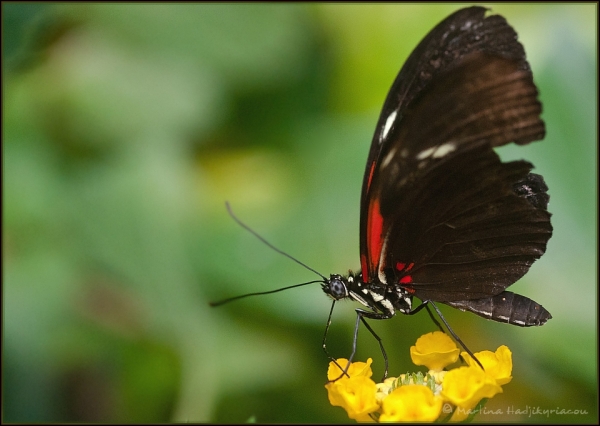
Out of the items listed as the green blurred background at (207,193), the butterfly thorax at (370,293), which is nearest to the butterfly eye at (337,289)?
the butterfly thorax at (370,293)

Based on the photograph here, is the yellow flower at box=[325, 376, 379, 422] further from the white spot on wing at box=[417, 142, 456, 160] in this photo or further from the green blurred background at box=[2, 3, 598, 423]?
the green blurred background at box=[2, 3, 598, 423]

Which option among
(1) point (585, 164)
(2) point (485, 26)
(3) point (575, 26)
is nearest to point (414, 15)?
(3) point (575, 26)

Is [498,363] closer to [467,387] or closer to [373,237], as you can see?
[467,387]

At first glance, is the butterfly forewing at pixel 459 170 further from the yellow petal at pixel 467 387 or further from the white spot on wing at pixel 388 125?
the yellow petal at pixel 467 387

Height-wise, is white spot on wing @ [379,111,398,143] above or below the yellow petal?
above

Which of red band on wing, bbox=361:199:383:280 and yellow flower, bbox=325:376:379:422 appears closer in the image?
yellow flower, bbox=325:376:379:422

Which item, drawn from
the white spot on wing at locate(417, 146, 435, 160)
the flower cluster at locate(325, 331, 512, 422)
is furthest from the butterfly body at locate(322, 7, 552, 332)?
the flower cluster at locate(325, 331, 512, 422)

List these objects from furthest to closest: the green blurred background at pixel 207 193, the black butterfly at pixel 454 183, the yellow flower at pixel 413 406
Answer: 1. the green blurred background at pixel 207 193
2. the black butterfly at pixel 454 183
3. the yellow flower at pixel 413 406
